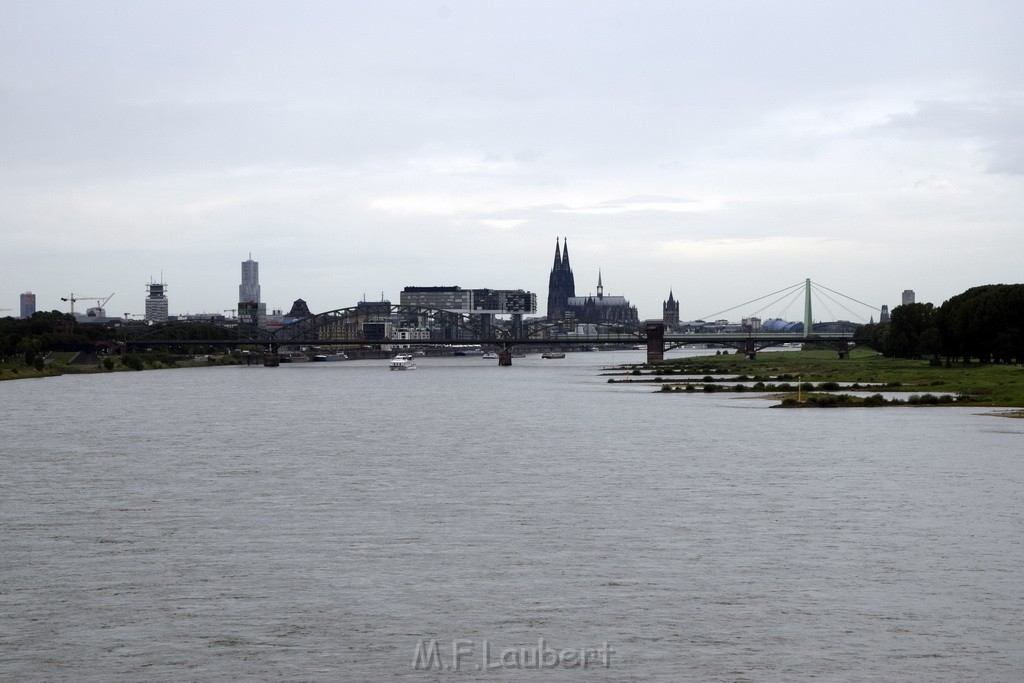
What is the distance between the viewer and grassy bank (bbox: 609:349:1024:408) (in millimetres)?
84412

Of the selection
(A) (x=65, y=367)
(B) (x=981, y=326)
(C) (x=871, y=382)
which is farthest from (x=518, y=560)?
(A) (x=65, y=367)

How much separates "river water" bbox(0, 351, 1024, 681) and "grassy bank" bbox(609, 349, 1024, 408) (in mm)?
26293

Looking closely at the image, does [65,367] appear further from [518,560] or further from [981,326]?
[518,560]

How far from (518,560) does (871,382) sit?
93368 millimetres

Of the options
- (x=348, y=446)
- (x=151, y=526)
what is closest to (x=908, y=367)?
(x=348, y=446)

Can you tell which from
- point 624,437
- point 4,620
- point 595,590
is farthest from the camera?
point 624,437

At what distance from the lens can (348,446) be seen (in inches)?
2295

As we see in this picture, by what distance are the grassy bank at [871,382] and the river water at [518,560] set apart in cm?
2629

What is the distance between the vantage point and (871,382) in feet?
378

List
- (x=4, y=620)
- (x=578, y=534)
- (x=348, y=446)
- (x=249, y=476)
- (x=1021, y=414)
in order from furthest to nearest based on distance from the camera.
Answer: (x=1021, y=414) → (x=348, y=446) → (x=249, y=476) → (x=578, y=534) → (x=4, y=620)

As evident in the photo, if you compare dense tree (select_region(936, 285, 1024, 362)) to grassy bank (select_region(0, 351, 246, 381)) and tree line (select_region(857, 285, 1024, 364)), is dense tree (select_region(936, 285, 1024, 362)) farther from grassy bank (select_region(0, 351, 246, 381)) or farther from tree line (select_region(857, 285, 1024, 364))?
grassy bank (select_region(0, 351, 246, 381))

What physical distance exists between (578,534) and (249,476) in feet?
58.0

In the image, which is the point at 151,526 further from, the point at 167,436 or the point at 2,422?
the point at 2,422

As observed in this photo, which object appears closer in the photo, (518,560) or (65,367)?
(518,560)
